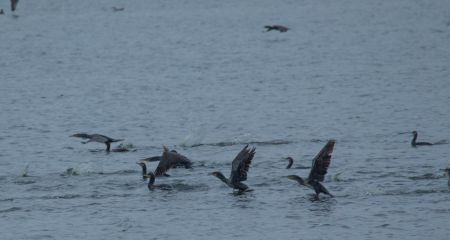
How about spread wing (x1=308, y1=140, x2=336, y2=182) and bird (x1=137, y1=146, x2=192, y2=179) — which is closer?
spread wing (x1=308, y1=140, x2=336, y2=182)

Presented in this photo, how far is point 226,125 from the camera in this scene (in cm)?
2694

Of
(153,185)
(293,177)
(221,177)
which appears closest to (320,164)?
(293,177)

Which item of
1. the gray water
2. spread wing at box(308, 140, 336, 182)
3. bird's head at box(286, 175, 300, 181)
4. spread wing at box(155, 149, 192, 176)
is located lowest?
the gray water

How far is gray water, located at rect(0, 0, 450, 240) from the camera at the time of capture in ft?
54.1

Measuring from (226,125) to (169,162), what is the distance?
7543 millimetres

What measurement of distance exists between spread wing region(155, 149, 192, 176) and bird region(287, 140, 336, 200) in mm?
2640

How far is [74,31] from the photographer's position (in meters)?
60.7

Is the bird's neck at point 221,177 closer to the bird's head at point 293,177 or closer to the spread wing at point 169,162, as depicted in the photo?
the bird's head at point 293,177

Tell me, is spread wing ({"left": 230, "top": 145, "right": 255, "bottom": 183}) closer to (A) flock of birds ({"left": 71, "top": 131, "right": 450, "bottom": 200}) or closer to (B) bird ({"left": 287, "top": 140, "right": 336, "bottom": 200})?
(A) flock of birds ({"left": 71, "top": 131, "right": 450, "bottom": 200})

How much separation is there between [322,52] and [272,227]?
3142 centimetres

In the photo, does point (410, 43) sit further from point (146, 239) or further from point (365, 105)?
point (146, 239)

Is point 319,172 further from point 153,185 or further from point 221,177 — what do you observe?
point 153,185

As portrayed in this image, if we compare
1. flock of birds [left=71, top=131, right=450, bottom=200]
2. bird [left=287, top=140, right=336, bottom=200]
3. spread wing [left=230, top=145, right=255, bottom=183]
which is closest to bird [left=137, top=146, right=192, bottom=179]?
flock of birds [left=71, top=131, right=450, bottom=200]

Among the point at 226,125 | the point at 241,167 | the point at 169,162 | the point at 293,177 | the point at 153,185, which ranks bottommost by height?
the point at 226,125
